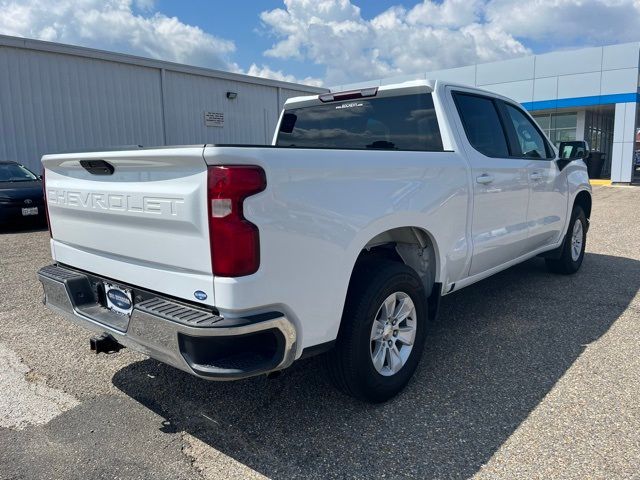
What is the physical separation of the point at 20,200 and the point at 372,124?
27.6 ft

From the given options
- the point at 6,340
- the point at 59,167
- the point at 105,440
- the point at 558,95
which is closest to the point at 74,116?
the point at 6,340

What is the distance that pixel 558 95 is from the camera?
22.8 m

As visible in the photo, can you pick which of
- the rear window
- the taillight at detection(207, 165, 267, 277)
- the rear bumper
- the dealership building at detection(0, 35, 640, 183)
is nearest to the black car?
the dealership building at detection(0, 35, 640, 183)

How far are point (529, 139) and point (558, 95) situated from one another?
2050cm

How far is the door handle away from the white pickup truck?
2 centimetres

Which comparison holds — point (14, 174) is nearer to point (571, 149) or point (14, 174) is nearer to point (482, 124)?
point (482, 124)

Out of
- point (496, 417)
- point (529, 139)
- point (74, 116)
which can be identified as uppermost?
point (74, 116)

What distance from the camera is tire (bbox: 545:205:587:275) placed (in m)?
5.95

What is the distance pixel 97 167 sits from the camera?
284 centimetres

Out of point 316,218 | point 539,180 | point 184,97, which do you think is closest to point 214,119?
point 184,97

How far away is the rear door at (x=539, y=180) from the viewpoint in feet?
15.5

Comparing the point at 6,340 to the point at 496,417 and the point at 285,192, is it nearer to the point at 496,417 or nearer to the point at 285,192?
the point at 285,192

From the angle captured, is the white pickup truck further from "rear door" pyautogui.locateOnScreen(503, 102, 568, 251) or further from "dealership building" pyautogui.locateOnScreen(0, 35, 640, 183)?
"dealership building" pyautogui.locateOnScreen(0, 35, 640, 183)

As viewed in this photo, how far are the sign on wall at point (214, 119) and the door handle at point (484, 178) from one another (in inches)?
570
